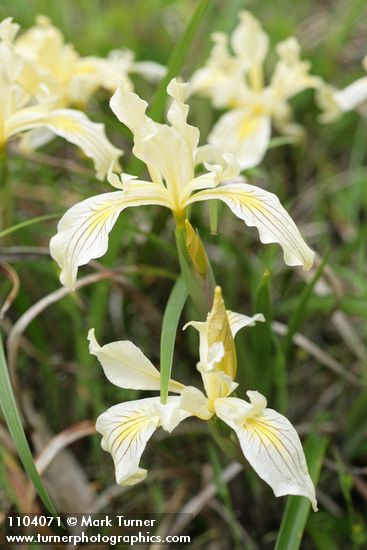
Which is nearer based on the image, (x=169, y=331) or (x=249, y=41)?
(x=169, y=331)

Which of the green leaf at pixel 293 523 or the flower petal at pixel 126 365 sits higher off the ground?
the flower petal at pixel 126 365

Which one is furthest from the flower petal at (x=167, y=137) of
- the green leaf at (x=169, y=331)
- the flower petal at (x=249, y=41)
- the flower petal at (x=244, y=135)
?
the flower petal at (x=249, y=41)

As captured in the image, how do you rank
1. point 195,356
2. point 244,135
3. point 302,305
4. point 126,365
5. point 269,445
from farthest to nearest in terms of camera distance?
1. point 244,135
2. point 195,356
3. point 302,305
4. point 126,365
5. point 269,445

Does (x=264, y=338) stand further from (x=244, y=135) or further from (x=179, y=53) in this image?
(x=244, y=135)

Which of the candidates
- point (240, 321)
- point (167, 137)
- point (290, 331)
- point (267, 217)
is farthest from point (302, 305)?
point (167, 137)

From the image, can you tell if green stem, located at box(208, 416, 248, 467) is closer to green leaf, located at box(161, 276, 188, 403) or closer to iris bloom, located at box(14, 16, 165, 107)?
green leaf, located at box(161, 276, 188, 403)

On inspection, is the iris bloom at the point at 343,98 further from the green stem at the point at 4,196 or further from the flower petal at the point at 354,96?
the green stem at the point at 4,196

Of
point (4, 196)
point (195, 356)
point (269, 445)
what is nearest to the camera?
point (269, 445)
